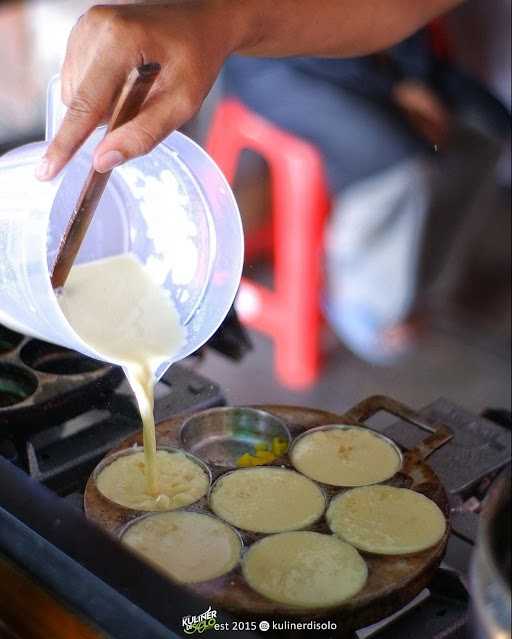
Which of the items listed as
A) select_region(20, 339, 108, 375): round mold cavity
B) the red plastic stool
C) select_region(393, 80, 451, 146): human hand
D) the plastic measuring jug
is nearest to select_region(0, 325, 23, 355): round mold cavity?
select_region(20, 339, 108, 375): round mold cavity

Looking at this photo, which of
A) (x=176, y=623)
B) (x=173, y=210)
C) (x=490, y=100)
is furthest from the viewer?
(x=490, y=100)

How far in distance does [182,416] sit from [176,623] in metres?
0.54

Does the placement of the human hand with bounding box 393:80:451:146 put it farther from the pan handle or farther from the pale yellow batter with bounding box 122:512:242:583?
the pale yellow batter with bounding box 122:512:242:583

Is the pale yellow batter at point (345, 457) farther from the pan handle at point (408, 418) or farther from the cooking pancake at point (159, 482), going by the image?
the cooking pancake at point (159, 482)

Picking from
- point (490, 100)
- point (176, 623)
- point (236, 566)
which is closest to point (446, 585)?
point (236, 566)

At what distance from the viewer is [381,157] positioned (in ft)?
11.1

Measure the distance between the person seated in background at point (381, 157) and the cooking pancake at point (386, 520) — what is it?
6.45 feet

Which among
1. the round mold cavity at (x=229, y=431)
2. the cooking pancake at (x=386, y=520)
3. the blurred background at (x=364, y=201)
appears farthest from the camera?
the blurred background at (x=364, y=201)

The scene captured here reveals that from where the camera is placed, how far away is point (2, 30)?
3.91 metres

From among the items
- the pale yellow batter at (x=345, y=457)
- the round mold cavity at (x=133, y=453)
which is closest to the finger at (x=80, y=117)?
the round mold cavity at (x=133, y=453)

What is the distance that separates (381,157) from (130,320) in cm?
208

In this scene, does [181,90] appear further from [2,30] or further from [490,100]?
[2,30]

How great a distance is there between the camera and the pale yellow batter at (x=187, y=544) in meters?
1.22

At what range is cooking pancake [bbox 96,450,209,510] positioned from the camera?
1348mm
